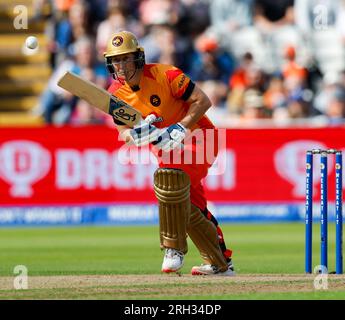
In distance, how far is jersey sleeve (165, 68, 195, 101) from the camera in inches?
320

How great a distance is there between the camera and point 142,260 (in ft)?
34.7

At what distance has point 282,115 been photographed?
52.4ft

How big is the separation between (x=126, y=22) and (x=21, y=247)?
630cm

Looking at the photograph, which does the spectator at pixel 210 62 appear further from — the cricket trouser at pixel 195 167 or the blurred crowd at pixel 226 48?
the cricket trouser at pixel 195 167

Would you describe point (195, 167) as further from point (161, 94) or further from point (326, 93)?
point (326, 93)

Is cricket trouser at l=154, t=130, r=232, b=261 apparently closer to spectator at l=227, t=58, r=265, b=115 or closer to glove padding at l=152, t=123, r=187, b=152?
glove padding at l=152, t=123, r=187, b=152

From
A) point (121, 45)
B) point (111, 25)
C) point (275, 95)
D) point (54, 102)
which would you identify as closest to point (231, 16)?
point (111, 25)

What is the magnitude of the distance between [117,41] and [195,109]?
0.75m

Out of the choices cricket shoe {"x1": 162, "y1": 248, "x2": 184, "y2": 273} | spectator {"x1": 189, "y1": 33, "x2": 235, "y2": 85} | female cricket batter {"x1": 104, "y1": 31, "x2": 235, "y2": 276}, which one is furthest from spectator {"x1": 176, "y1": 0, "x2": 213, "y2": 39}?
cricket shoe {"x1": 162, "y1": 248, "x2": 184, "y2": 273}

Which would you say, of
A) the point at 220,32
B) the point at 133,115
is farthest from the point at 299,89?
the point at 133,115

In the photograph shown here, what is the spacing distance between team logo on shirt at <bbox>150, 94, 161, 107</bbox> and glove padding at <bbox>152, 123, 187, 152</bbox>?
0.30 metres

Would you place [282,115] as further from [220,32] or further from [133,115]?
[133,115]

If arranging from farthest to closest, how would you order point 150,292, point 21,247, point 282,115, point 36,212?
point 282,115 < point 36,212 < point 21,247 < point 150,292

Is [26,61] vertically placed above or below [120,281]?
above
